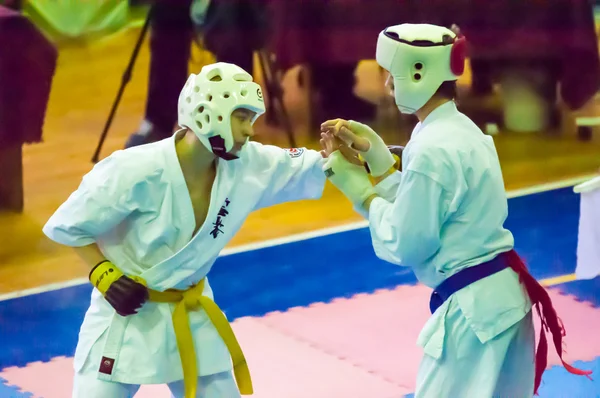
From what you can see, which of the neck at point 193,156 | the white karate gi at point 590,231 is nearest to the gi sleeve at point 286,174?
the neck at point 193,156

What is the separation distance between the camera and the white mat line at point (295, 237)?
549 centimetres

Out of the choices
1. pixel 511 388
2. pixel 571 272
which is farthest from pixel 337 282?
pixel 511 388

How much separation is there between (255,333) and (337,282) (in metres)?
0.93

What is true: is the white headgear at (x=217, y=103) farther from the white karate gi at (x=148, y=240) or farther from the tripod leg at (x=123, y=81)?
the tripod leg at (x=123, y=81)

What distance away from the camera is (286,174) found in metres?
3.18

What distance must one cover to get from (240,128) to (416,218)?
674 mm

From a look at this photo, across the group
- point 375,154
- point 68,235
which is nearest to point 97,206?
point 68,235

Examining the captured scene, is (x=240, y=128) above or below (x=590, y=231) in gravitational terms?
above

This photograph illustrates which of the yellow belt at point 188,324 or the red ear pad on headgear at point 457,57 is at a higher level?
the red ear pad on headgear at point 457,57

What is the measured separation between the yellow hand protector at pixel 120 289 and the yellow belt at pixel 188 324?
88mm

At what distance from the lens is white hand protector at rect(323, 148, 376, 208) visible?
298 cm

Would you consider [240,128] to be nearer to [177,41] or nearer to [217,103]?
[217,103]

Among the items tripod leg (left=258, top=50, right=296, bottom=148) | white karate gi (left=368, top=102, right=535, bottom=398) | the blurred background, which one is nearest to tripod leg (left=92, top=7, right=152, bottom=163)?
the blurred background

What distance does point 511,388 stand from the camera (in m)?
2.87
